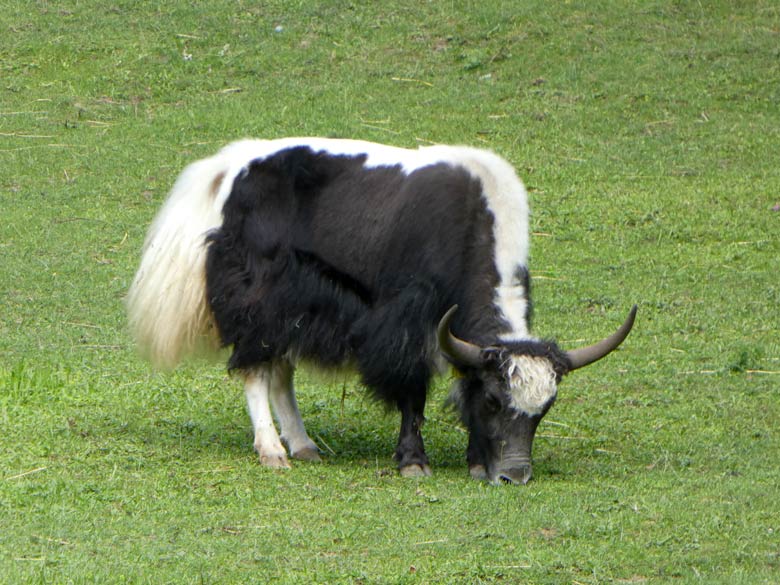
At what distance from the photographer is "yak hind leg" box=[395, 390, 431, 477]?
6727 millimetres

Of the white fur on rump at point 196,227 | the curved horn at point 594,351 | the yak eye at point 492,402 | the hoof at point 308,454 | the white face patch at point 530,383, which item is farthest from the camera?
the hoof at point 308,454

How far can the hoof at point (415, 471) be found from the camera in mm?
6680

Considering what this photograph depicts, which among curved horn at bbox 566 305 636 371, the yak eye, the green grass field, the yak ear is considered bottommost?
the green grass field

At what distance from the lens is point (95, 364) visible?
8367 millimetres

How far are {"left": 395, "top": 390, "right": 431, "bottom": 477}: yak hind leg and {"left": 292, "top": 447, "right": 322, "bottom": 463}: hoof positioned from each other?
45 centimetres

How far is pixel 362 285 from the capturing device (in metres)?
6.95

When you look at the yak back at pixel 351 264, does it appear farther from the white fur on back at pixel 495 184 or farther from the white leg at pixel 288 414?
the white leg at pixel 288 414

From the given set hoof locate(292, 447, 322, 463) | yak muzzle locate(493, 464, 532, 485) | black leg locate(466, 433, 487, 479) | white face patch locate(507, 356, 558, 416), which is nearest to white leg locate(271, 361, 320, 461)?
hoof locate(292, 447, 322, 463)

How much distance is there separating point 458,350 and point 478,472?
2.02ft

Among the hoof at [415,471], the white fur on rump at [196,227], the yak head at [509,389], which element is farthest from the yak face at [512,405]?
the white fur on rump at [196,227]

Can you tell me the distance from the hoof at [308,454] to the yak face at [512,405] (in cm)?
98

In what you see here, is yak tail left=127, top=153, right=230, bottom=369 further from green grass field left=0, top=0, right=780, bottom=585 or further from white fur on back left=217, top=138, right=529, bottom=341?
green grass field left=0, top=0, right=780, bottom=585

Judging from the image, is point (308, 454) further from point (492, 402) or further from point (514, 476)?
point (514, 476)

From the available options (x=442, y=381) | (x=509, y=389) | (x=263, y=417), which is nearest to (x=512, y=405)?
(x=509, y=389)
